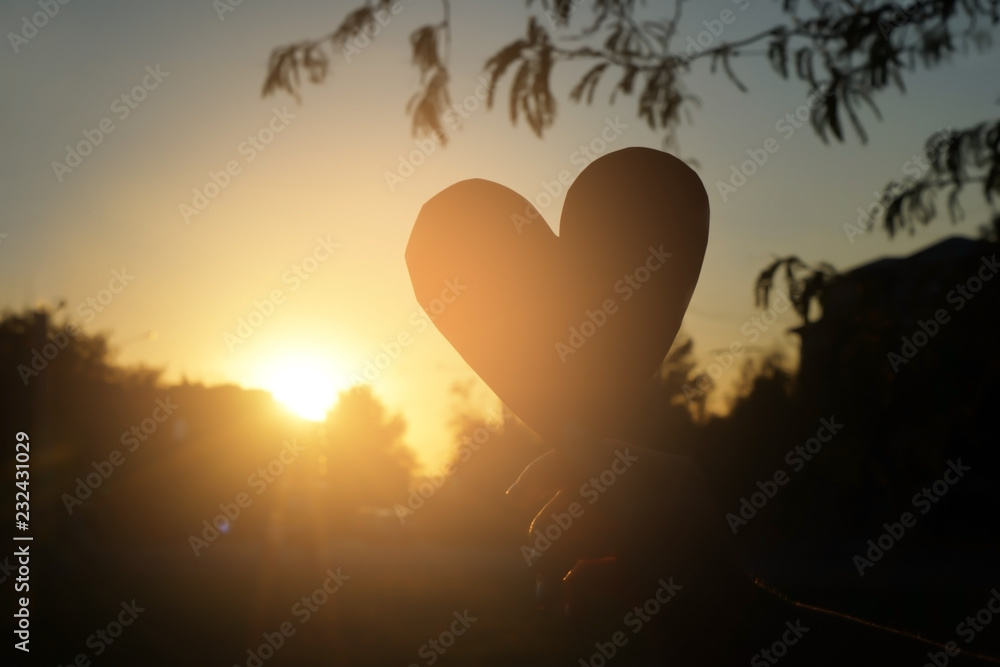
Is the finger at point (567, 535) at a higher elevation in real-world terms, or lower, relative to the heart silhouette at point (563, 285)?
lower

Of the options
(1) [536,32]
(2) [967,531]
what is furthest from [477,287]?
(2) [967,531]

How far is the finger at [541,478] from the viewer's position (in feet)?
2.88

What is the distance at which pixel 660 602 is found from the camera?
30.4 inches

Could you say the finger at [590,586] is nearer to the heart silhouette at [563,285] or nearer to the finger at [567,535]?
the finger at [567,535]

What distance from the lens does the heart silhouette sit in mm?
866

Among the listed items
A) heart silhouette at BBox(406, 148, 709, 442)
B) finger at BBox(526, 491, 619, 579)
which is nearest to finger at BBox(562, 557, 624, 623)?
finger at BBox(526, 491, 619, 579)

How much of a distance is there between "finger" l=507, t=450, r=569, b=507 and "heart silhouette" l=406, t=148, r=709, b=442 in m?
0.04

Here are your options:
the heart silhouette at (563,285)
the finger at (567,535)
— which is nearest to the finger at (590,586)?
the finger at (567,535)

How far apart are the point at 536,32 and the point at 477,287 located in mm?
1403

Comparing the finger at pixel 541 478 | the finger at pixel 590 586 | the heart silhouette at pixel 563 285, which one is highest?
the heart silhouette at pixel 563 285

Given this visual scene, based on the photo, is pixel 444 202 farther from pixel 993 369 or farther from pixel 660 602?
pixel 993 369

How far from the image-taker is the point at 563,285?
885mm

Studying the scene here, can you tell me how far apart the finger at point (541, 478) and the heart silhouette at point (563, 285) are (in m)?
0.04

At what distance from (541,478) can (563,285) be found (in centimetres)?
20
